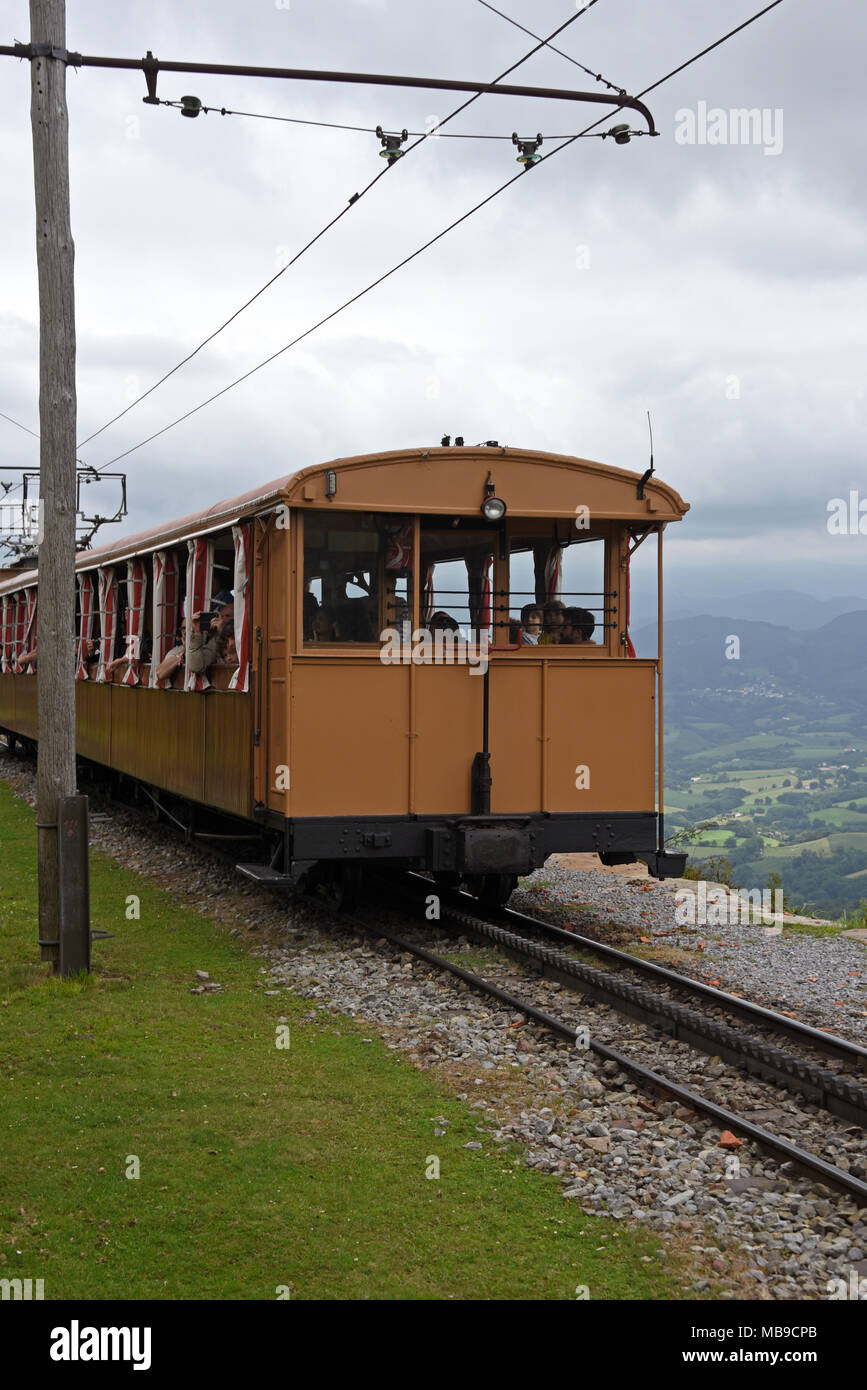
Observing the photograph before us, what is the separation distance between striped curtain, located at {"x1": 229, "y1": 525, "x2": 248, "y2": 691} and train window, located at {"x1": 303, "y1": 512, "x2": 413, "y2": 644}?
817mm

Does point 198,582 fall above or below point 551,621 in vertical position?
above

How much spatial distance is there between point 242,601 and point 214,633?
1.33 m

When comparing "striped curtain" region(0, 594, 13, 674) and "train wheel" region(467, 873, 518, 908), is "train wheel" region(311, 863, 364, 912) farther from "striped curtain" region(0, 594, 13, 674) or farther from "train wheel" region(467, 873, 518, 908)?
"striped curtain" region(0, 594, 13, 674)

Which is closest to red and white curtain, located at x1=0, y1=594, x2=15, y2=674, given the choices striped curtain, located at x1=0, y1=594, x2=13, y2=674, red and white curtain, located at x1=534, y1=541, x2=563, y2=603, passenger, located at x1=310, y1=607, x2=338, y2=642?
striped curtain, located at x1=0, y1=594, x2=13, y2=674

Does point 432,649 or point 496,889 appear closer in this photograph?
point 432,649

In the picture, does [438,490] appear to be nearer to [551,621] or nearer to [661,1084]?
[551,621]

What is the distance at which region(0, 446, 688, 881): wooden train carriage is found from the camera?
9852mm

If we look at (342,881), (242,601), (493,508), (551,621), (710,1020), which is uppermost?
(493,508)

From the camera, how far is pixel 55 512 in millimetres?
8812

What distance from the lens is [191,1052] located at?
725 cm

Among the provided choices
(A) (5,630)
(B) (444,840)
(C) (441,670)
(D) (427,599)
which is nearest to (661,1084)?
(B) (444,840)
